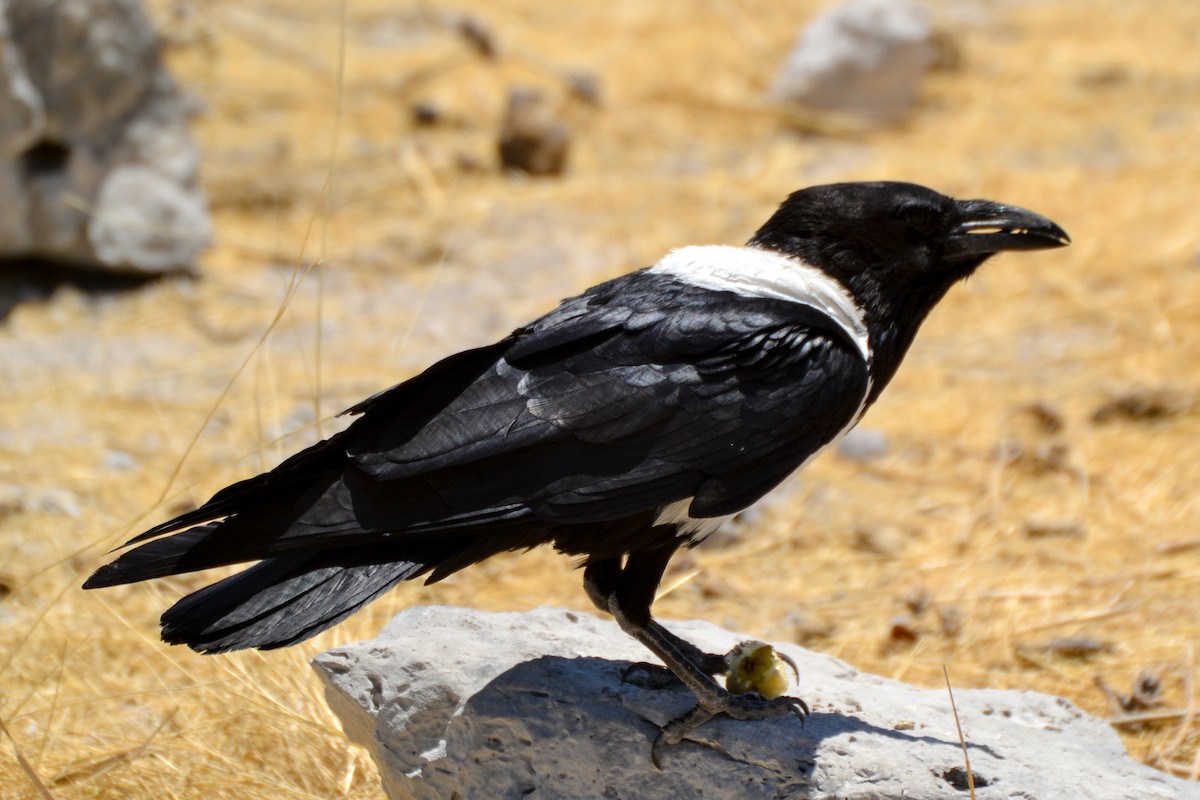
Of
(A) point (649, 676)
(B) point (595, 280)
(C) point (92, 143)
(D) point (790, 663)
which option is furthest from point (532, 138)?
(A) point (649, 676)

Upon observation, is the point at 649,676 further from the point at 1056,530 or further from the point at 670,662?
the point at 1056,530

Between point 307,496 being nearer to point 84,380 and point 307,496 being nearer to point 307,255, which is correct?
point 84,380

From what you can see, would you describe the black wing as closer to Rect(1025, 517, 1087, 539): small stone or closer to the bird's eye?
the bird's eye

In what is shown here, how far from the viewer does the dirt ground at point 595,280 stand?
13.6ft

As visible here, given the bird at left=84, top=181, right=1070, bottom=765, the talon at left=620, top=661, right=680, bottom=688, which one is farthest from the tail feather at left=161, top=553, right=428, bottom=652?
the talon at left=620, top=661, right=680, bottom=688

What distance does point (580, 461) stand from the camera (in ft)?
9.87

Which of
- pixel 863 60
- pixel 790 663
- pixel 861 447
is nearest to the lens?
pixel 790 663

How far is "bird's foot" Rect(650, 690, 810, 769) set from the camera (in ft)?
9.98

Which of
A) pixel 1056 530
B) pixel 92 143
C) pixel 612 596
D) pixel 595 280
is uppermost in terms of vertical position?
pixel 595 280

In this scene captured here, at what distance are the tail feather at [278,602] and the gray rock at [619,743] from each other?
36 cm

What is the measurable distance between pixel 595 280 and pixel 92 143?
2788 mm

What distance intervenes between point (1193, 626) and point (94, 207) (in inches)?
224

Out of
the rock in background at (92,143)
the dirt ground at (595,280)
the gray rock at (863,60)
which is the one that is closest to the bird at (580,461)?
the dirt ground at (595,280)

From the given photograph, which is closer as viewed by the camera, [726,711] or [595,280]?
[726,711]
